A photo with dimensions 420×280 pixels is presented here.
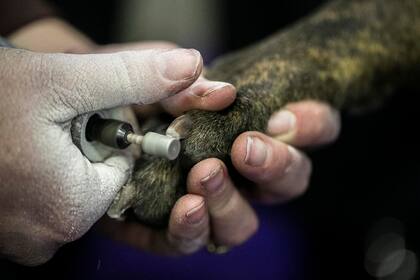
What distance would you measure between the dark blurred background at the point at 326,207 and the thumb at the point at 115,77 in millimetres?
554

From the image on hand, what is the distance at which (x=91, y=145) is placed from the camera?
774mm

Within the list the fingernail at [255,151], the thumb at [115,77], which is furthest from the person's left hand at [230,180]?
the thumb at [115,77]

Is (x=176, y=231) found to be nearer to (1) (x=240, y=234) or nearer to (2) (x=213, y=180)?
(2) (x=213, y=180)

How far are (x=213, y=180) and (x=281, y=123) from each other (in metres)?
0.27

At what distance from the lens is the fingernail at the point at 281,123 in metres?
1.02

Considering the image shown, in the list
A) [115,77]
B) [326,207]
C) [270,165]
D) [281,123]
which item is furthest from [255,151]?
[326,207]

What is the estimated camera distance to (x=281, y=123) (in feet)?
3.43

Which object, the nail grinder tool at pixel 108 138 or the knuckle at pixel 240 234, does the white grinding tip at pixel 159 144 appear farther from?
the knuckle at pixel 240 234

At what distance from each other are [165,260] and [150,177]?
0.60 metres

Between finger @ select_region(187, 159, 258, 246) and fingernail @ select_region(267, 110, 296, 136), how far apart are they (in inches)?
5.8

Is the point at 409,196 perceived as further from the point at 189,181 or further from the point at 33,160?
the point at 33,160

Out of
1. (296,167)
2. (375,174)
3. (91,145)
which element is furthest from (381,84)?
(91,145)

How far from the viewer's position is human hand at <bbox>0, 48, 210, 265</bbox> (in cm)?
66

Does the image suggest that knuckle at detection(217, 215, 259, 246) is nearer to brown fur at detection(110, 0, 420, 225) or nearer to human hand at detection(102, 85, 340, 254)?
human hand at detection(102, 85, 340, 254)
